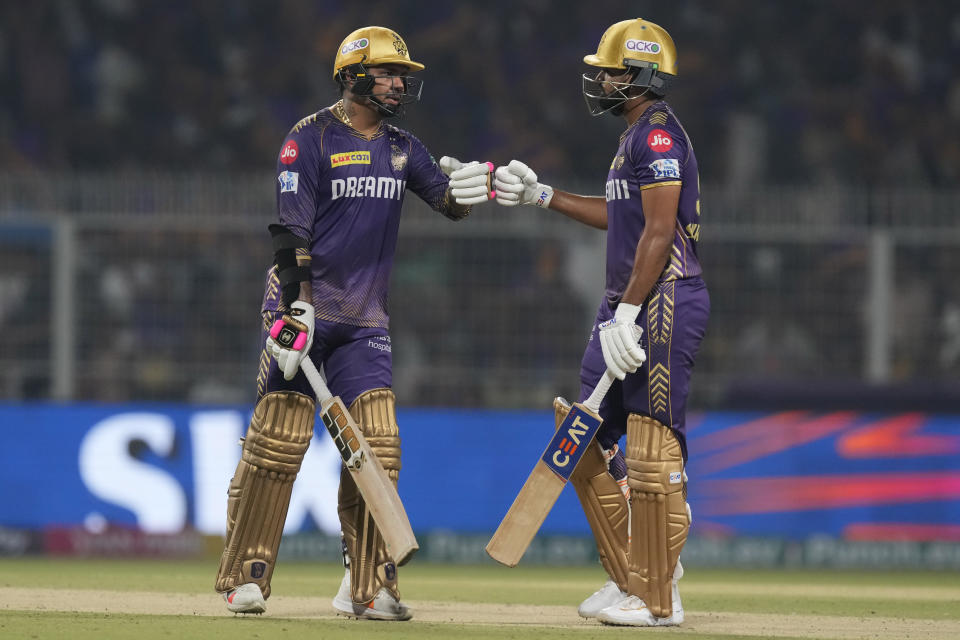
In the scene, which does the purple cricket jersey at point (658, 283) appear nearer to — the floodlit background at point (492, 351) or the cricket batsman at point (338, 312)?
the cricket batsman at point (338, 312)

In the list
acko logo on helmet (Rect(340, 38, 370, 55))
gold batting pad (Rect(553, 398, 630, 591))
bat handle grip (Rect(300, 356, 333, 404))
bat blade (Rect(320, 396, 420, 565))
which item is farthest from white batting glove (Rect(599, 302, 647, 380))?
acko logo on helmet (Rect(340, 38, 370, 55))

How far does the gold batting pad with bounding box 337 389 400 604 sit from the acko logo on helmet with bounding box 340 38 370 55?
1.43 metres

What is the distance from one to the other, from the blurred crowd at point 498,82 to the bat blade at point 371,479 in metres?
8.85

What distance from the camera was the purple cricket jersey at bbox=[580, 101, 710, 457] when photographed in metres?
5.98

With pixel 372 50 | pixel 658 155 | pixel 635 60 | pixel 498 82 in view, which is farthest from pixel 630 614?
pixel 498 82

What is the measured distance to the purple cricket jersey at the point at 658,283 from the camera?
19.6 ft

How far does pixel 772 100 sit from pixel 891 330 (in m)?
5.52

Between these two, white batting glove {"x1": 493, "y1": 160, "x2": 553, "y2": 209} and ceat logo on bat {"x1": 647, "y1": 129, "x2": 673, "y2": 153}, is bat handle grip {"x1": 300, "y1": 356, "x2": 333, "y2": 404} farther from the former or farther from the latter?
ceat logo on bat {"x1": 647, "y1": 129, "x2": 673, "y2": 153}

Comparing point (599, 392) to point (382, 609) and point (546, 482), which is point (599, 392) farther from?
point (382, 609)

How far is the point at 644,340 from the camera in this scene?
602 cm

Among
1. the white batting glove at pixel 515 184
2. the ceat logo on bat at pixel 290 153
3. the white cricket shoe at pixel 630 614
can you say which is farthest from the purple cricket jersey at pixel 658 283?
the ceat logo on bat at pixel 290 153

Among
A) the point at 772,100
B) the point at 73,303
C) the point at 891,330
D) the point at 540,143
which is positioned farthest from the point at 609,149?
the point at 73,303

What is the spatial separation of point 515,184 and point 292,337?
4.10 feet

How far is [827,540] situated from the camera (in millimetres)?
10188
